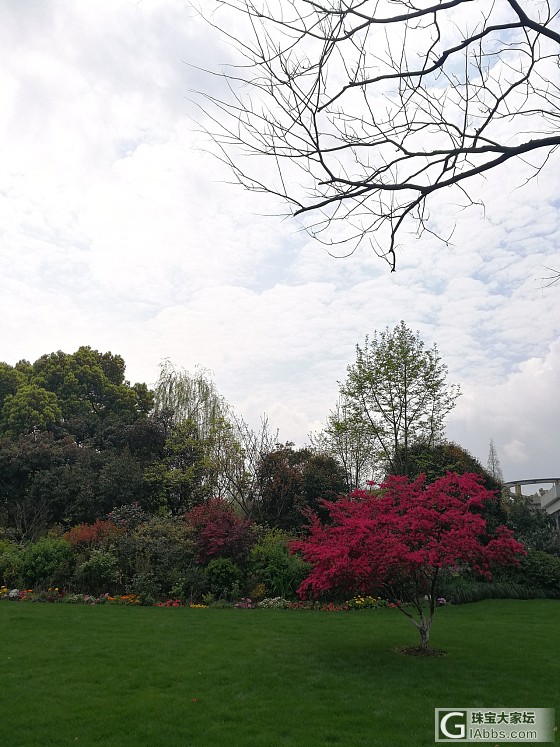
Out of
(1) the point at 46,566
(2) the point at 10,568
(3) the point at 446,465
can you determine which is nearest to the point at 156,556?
(1) the point at 46,566

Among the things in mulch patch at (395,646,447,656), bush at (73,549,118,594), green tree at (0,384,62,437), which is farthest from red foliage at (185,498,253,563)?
green tree at (0,384,62,437)

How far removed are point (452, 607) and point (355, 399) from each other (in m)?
8.48

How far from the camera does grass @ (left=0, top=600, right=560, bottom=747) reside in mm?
5352

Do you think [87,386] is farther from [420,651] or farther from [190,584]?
[420,651]

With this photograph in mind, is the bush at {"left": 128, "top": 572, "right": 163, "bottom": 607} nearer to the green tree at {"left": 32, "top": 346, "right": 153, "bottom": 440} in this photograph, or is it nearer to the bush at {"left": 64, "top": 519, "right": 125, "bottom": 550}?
the bush at {"left": 64, "top": 519, "right": 125, "bottom": 550}

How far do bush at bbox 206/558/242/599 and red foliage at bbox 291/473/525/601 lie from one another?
5.78 metres

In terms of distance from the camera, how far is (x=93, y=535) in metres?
15.4

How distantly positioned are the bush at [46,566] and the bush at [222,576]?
3.61 metres

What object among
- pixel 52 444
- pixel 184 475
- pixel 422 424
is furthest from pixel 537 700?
pixel 52 444

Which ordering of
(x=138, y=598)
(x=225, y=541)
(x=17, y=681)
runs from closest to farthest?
(x=17, y=681) < (x=138, y=598) < (x=225, y=541)

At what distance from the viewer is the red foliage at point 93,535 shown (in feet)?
50.3

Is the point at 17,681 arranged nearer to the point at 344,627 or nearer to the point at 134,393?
the point at 344,627

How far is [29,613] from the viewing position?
37.4 feet

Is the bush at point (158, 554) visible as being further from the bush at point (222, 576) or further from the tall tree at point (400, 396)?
the tall tree at point (400, 396)
